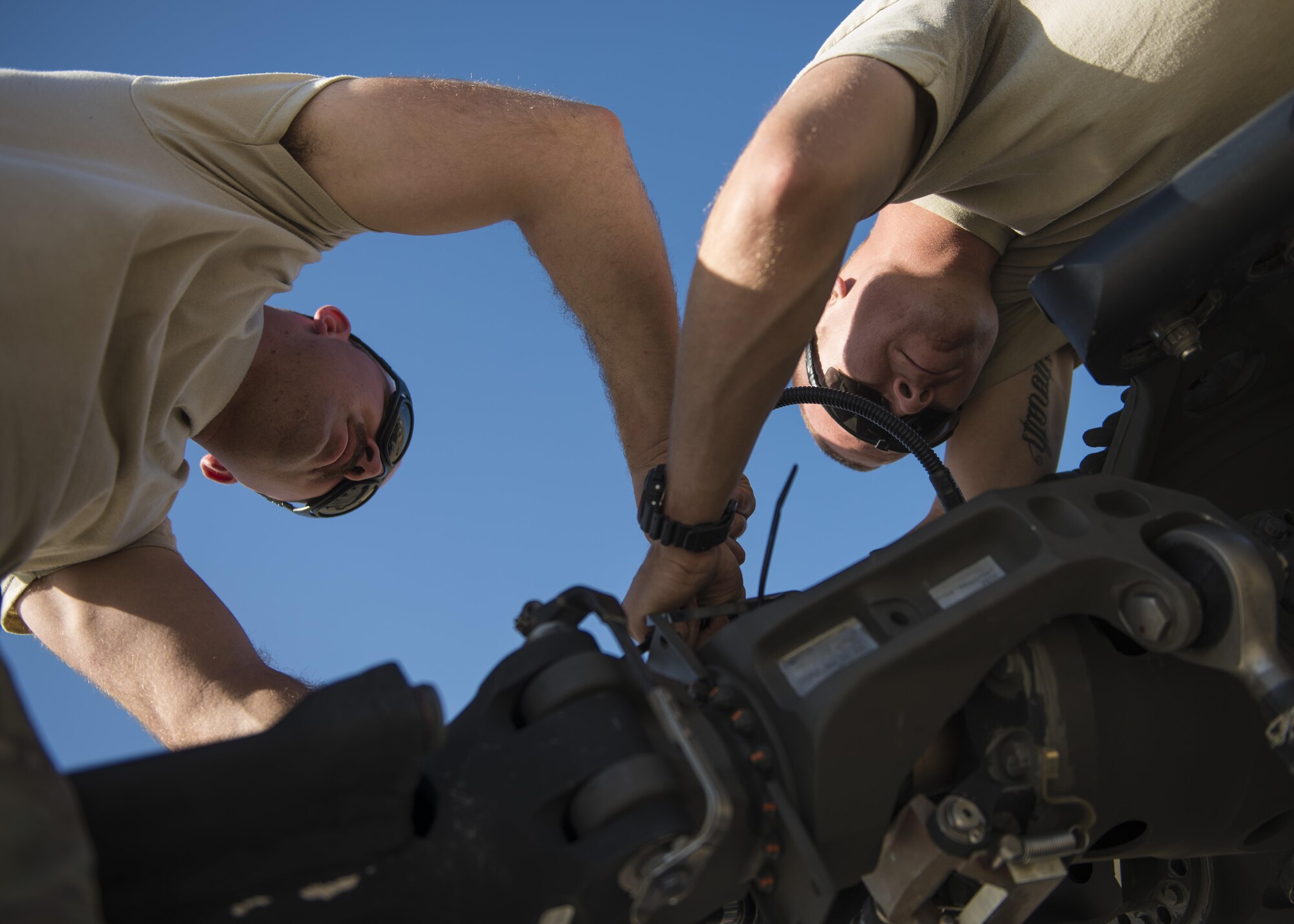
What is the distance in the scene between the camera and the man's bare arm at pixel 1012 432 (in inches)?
95.7

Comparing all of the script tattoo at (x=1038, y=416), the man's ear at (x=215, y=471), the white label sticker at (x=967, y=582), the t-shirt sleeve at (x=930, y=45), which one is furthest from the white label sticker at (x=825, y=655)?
the man's ear at (x=215, y=471)

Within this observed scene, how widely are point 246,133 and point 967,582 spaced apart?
1657 millimetres

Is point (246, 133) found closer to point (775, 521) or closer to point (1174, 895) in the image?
point (775, 521)

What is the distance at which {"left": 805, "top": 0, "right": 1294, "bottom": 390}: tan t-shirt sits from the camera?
5.48 ft

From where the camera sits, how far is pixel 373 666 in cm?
91

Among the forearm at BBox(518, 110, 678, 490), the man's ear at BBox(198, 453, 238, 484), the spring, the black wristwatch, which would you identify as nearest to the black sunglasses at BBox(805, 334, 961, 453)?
the forearm at BBox(518, 110, 678, 490)

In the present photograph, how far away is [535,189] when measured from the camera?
219cm

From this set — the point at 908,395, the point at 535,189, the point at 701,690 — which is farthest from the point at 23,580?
the point at 908,395

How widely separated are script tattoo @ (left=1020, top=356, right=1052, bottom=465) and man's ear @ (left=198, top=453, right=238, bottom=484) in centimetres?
253

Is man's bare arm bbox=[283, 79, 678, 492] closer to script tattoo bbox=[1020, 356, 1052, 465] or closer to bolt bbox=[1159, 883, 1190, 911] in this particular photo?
script tattoo bbox=[1020, 356, 1052, 465]

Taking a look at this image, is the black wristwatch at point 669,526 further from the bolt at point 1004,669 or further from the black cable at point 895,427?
the bolt at point 1004,669

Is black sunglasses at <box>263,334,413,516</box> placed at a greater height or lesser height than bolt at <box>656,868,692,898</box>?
greater

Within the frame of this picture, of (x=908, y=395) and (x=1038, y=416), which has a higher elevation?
(x=908, y=395)

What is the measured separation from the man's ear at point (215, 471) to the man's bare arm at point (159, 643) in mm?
898
